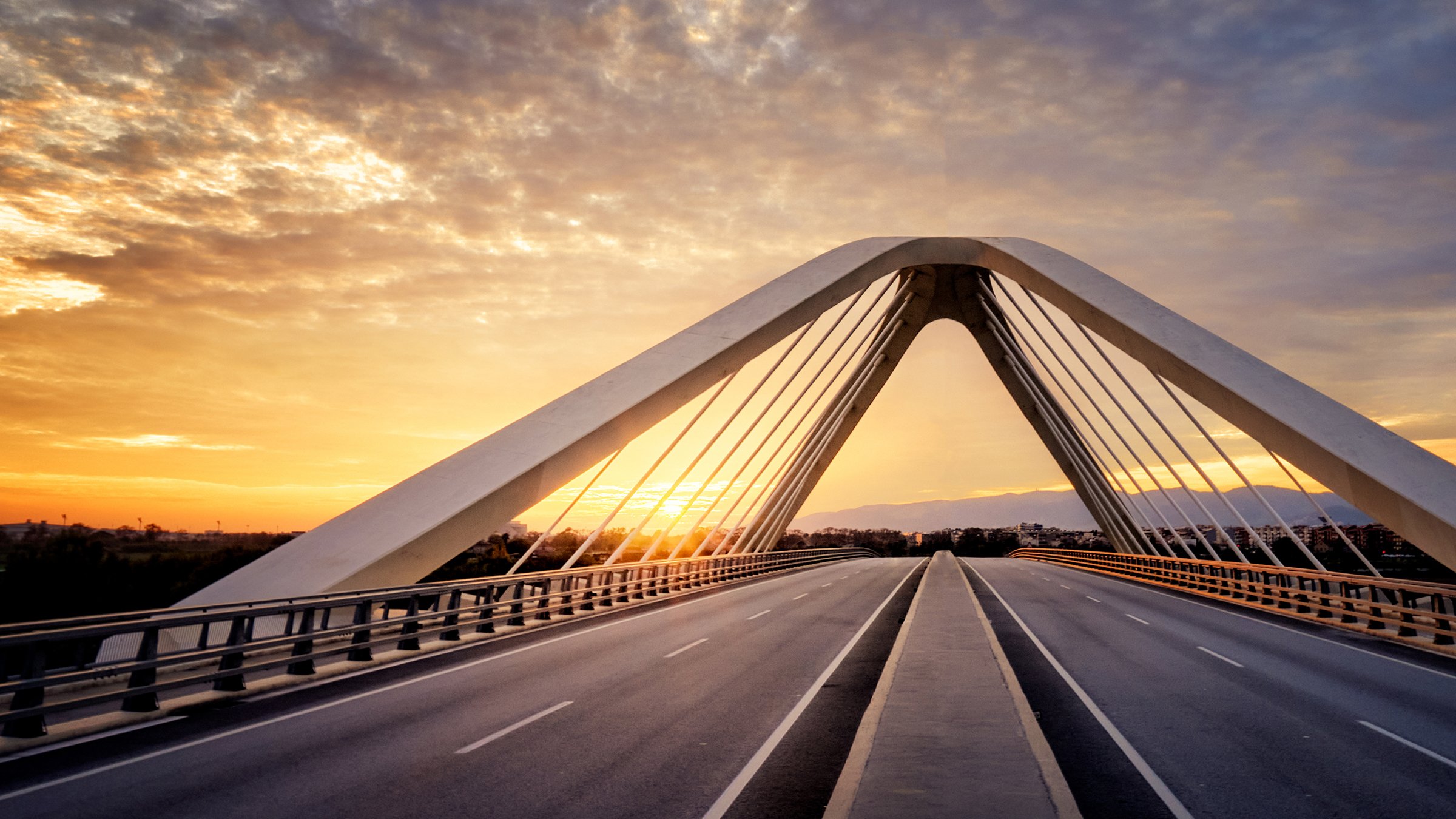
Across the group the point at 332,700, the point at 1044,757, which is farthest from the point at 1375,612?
the point at 332,700

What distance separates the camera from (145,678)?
31.9 feet

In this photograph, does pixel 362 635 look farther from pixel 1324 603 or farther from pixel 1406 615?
pixel 1324 603

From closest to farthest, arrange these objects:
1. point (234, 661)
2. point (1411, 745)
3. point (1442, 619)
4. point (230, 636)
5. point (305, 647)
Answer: point (1411, 745) → point (234, 661) → point (230, 636) → point (305, 647) → point (1442, 619)

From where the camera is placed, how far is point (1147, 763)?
7.81 metres

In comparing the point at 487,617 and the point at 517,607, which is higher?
the point at 517,607

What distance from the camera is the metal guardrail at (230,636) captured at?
333 inches

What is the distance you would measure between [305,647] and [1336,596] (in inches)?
889

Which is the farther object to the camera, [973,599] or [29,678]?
[973,599]

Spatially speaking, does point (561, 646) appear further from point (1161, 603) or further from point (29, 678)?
point (1161, 603)

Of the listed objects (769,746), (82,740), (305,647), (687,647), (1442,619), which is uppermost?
(305,647)

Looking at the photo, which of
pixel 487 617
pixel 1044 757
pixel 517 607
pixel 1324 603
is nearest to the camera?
pixel 1044 757

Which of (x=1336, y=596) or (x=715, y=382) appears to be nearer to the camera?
(x=1336, y=596)

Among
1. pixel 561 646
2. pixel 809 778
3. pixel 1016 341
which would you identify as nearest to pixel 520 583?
pixel 561 646

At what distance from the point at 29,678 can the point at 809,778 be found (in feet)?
24.2
